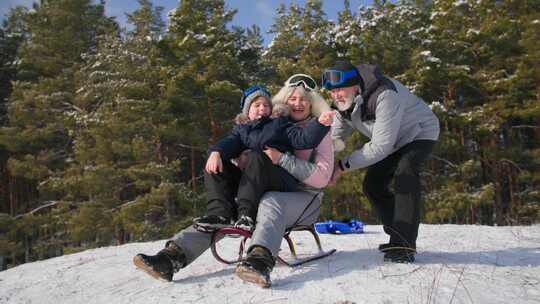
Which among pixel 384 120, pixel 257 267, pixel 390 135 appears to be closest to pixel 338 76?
pixel 384 120

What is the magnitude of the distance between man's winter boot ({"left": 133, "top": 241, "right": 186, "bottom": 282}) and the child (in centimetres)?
21

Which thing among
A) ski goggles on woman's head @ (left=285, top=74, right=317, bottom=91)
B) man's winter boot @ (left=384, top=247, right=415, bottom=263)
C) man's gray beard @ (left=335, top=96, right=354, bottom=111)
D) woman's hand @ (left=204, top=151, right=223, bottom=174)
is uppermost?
ski goggles on woman's head @ (left=285, top=74, right=317, bottom=91)

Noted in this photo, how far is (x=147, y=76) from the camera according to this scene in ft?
45.4

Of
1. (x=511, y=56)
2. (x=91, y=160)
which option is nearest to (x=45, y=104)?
(x=91, y=160)

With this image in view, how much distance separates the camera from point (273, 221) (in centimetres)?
254

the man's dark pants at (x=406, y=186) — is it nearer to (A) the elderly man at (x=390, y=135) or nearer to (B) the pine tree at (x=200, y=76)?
(A) the elderly man at (x=390, y=135)

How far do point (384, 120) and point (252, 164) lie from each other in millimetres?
959

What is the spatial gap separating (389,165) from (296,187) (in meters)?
0.82

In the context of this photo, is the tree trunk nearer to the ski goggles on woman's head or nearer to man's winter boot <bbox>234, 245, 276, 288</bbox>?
the ski goggles on woman's head

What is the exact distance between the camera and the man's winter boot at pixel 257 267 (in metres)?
2.28

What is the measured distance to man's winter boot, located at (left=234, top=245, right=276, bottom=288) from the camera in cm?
228

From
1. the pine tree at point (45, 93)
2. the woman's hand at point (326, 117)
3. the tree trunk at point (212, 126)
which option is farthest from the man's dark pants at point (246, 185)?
the pine tree at point (45, 93)

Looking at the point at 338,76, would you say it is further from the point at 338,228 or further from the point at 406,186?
the point at 338,228

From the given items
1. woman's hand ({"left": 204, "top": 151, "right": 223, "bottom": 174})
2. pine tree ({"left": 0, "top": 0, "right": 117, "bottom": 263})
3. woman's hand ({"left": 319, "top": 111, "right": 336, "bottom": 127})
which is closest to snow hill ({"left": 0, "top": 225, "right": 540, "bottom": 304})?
woman's hand ({"left": 204, "top": 151, "right": 223, "bottom": 174})
